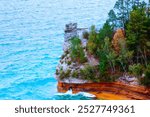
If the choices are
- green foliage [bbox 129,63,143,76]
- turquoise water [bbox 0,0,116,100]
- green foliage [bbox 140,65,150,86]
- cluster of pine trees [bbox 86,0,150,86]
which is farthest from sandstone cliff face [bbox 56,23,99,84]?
green foliage [bbox 140,65,150,86]

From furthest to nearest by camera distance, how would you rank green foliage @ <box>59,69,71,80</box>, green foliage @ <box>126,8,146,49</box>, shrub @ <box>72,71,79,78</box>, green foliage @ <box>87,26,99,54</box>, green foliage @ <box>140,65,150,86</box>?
green foliage @ <box>87,26,99,54</box>, green foliage @ <box>59,69,71,80</box>, shrub @ <box>72,71,79,78</box>, green foliage @ <box>126,8,146,49</box>, green foliage @ <box>140,65,150,86</box>

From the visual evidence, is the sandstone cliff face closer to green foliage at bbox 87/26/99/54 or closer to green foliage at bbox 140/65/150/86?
green foliage at bbox 87/26/99/54

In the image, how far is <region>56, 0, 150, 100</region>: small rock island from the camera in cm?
3189

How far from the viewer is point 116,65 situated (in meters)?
33.9

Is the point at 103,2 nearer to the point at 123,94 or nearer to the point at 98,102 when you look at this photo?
the point at 123,94

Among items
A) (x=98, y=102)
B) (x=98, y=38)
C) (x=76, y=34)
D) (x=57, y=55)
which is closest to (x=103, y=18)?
(x=57, y=55)

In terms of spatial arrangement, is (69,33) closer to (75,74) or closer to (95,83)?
(75,74)

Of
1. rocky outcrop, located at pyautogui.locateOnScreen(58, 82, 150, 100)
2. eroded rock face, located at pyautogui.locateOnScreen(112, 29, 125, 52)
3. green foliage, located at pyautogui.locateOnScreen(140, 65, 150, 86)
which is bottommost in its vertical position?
rocky outcrop, located at pyautogui.locateOnScreen(58, 82, 150, 100)

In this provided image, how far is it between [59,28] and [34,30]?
3.65 meters

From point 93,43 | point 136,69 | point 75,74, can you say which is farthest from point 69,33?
point 136,69

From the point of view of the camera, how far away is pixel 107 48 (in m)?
33.4

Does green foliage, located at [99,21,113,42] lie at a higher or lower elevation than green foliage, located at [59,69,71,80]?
higher

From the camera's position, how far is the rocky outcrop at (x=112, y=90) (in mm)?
31547

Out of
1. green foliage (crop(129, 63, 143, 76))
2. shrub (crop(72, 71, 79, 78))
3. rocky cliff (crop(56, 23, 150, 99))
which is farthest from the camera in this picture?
shrub (crop(72, 71, 79, 78))
